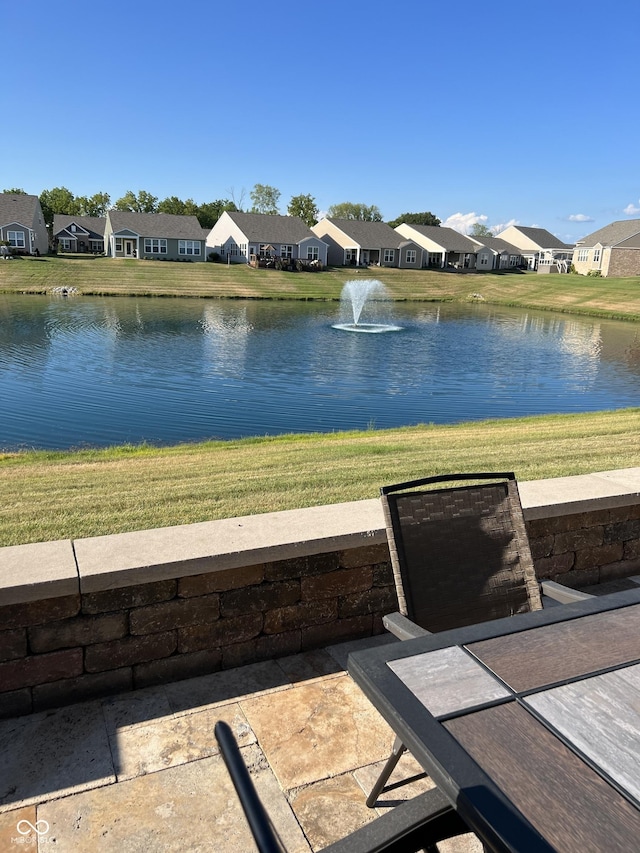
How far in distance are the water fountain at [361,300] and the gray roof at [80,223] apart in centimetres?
2939

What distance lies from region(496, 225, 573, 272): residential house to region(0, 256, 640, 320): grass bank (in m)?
22.3

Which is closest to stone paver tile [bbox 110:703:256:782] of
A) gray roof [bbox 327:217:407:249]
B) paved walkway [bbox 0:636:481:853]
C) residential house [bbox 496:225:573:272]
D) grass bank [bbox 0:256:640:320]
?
paved walkway [bbox 0:636:481:853]

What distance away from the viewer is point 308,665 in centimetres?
320

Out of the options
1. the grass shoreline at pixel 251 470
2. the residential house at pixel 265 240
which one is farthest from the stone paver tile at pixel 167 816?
the residential house at pixel 265 240

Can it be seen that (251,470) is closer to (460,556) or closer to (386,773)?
(460,556)

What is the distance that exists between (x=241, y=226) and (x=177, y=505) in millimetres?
58500

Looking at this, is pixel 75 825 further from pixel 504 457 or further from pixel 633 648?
pixel 504 457

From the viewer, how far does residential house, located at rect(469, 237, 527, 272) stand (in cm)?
7388

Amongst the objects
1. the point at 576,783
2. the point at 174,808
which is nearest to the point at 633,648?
the point at 576,783

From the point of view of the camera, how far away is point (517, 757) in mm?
1544

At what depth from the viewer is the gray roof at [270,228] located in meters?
59.5

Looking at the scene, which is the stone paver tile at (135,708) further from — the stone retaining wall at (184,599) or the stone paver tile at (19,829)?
the stone paver tile at (19,829)

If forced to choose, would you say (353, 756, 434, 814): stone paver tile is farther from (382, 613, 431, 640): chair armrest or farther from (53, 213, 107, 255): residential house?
(53, 213, 107, 255): residential house

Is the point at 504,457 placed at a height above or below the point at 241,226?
below
